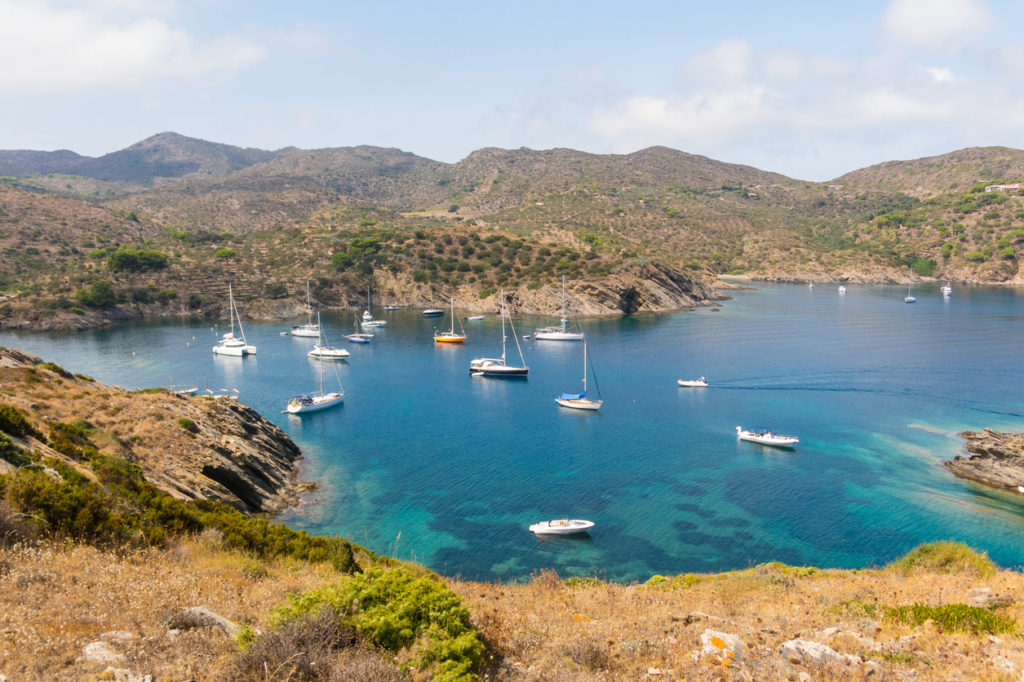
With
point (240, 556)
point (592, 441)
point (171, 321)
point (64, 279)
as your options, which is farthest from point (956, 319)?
point (64, 279)

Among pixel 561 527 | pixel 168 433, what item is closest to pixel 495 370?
pixel 561 527

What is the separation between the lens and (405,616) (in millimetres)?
10125

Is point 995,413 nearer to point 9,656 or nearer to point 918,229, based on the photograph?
point 9,656

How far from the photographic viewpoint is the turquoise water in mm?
33188

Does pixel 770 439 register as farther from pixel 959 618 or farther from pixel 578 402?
pixel 959 618

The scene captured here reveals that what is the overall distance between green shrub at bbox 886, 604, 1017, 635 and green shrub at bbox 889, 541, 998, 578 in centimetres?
1029

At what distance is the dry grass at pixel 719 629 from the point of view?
10391 mm

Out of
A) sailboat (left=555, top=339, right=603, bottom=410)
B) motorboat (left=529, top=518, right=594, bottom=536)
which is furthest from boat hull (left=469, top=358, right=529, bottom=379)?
motorboat (left=529, top=518, right=594, bottom=536)

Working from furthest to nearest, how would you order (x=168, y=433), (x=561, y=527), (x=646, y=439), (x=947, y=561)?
1. (x=646, y=439)
2. (x=168, y=433)
3. (x=561, y=527)
4. (x=947, y=561)

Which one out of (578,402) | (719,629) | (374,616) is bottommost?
(578,402)

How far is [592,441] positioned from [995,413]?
3957 cm

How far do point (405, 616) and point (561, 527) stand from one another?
24.1m

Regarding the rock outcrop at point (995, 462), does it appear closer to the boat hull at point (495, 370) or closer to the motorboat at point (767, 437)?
the motorboat at point (767, 437)

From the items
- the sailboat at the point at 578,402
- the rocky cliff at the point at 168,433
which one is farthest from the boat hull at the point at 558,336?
the rocky cliff at the point at 168,433
